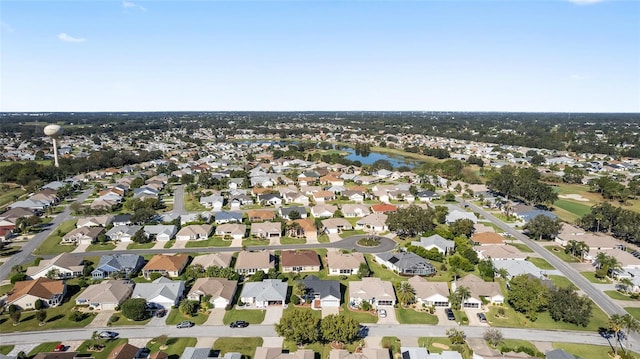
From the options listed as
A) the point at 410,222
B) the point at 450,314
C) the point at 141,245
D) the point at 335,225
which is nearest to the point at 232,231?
the point at 141,245

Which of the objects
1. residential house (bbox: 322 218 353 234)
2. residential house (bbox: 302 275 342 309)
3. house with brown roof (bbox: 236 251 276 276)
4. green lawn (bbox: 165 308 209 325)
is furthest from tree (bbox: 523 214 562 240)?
green lawn (bbox: 165 308 209 325)

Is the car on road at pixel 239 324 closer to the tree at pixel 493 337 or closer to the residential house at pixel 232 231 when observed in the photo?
the tree at pixel 493 337

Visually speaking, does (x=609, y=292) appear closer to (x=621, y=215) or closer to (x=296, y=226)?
(x=621, y=215)

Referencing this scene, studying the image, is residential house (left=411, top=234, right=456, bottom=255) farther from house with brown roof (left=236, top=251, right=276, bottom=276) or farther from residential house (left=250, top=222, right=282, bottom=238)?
house with brown roof (left=236, top=251, right=276, bottom=276)

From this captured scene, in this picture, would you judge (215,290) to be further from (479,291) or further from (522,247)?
(522,247)

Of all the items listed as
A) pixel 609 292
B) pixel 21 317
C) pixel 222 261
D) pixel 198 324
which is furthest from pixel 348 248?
pixel 21 317

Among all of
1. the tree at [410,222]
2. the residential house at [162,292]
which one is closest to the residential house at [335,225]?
the tree at [410,222]
